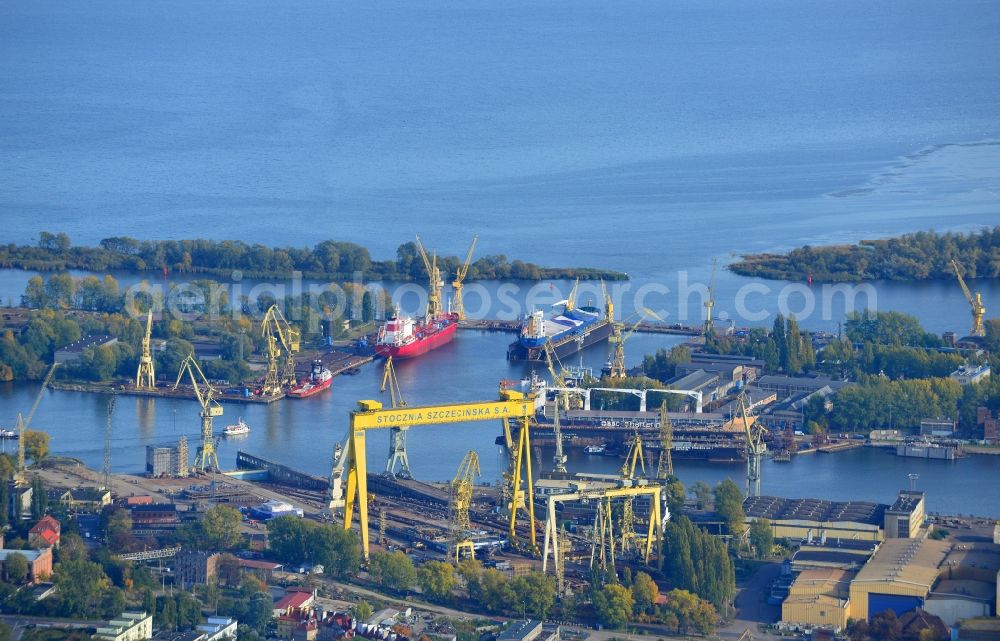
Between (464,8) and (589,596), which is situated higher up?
(464,8)

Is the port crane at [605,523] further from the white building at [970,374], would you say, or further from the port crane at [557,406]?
the white building at [970,374]

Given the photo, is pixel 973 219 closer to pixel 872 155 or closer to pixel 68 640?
pixel 872 155

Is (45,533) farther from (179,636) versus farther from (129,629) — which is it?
(179,636)

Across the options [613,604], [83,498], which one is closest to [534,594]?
[613,604]

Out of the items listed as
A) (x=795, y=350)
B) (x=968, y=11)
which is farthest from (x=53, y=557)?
(x=968, y=11)

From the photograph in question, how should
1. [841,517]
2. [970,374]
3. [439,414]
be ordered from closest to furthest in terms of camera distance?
[439,414] → [841,517] → [970,374]
